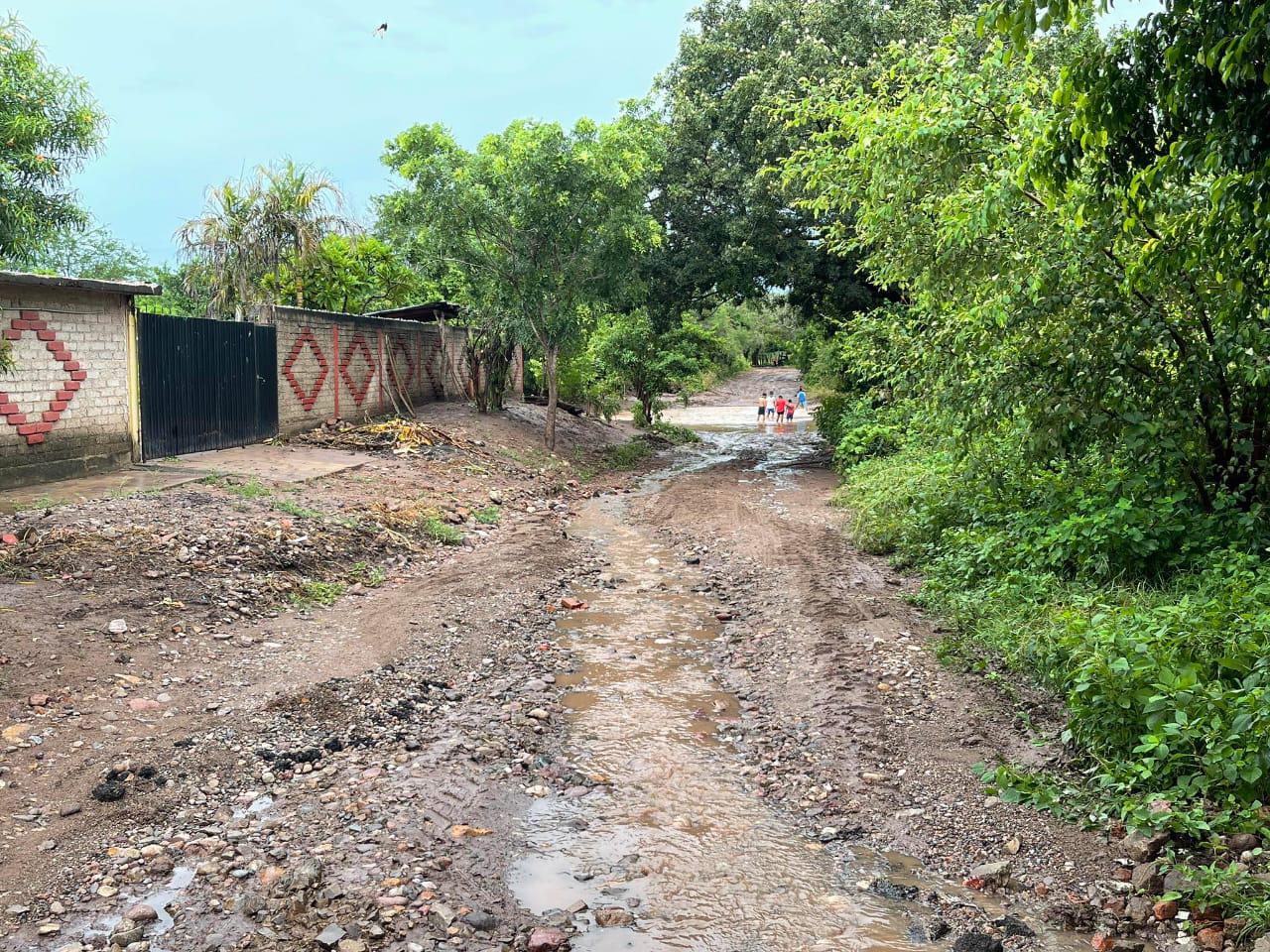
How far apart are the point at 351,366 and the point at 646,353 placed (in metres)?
10.5

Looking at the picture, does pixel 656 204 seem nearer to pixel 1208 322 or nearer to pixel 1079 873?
pixel 1208 322

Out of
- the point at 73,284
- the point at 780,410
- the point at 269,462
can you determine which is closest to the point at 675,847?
the point at 73,284

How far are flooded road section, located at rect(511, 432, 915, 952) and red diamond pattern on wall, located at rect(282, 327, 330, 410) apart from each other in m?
11.0

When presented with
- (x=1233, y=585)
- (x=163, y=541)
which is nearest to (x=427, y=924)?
(x=1233, y=585)

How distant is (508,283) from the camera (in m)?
18.9

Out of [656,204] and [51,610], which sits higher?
[656,204]

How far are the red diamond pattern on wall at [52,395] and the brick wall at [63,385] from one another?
11 millimetres

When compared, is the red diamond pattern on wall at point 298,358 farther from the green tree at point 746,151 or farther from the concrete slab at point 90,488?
the green tree at point 746,151

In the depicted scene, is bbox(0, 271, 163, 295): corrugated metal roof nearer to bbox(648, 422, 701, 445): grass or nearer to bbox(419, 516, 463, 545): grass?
bbox(419, 516, 463, 545): grass

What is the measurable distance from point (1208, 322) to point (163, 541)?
30.4 ft

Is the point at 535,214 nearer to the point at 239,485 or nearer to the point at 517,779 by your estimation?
the point at 239,485

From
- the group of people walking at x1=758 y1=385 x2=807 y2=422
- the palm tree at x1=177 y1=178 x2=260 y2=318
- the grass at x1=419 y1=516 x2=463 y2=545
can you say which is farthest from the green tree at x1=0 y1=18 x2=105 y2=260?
the group of people walking at x1=758 y1=385 x2=807 y2=422

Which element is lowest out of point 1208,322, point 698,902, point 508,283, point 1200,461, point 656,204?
point 698,902

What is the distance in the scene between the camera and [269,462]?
13586 millimetres
